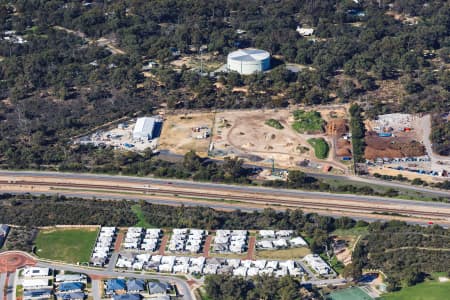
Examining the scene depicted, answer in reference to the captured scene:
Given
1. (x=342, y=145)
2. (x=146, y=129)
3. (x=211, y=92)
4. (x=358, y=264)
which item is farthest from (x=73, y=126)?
(x=358, y=264)

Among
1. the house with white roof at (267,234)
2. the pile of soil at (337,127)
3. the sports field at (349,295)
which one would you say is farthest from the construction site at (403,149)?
the sports field at (349,295)

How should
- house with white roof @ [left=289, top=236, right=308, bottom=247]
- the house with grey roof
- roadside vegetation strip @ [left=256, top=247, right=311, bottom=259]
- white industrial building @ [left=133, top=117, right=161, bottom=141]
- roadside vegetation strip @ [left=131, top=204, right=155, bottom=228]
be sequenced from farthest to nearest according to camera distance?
white industrial building @ [left=133, top=117, right=161, bottom=141], roadside vegetation strip @ [left=131, top=204, right=155, bottom=228], house with white roof @ [left=289, top=236, right=308, bottom=247], roadside vegetation strip @ [left=256, top=247, right=311, bottom=259], the house with grey roof

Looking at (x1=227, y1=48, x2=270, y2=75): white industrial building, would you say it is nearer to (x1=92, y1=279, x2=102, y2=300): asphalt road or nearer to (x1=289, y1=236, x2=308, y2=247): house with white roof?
(x1=289, y1=236, x2=308, y2=247): house with white roof

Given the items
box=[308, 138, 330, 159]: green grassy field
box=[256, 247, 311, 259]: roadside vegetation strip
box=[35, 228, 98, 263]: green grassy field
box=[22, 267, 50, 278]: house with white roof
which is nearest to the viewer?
box=[22, 267, 50, 278]: house with white roof

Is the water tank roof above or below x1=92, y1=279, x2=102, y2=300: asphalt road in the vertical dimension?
above

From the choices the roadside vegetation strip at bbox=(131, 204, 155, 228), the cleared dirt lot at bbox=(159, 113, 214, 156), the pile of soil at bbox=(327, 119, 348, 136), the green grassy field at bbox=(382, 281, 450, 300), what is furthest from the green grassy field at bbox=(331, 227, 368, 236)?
the pile of soil at bbox=(327, 119, 348, 136)

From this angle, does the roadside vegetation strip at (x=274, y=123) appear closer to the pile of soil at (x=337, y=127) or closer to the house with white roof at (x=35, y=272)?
the pile of soil at (x=337, y=127)

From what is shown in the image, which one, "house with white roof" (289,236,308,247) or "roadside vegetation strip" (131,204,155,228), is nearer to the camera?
"house with white roof" (289,236,308,247)
